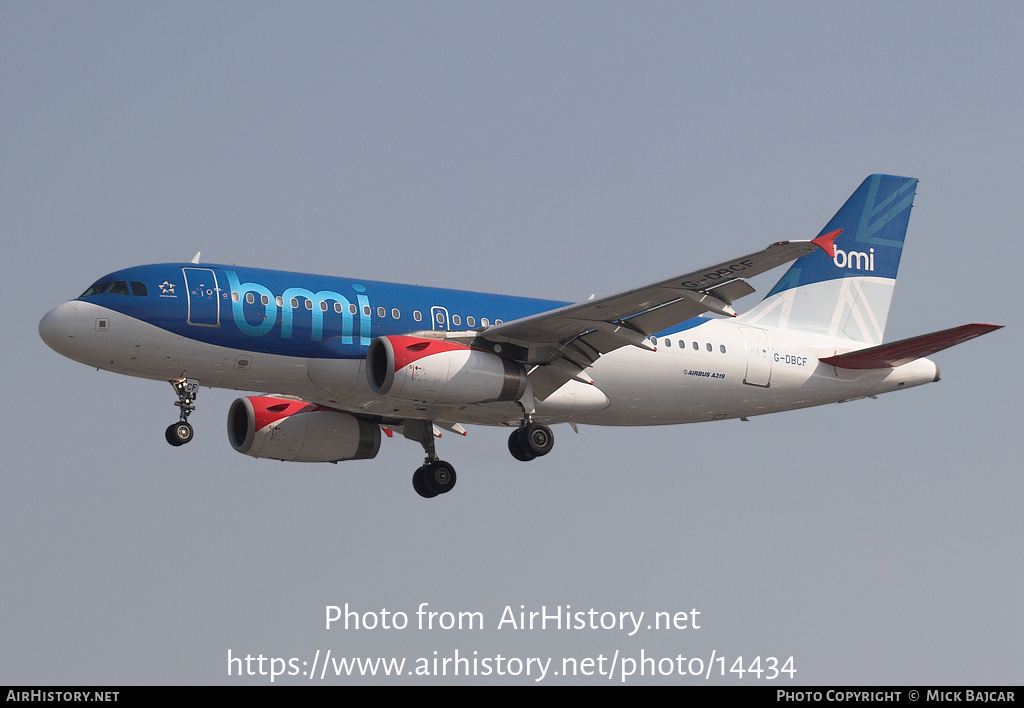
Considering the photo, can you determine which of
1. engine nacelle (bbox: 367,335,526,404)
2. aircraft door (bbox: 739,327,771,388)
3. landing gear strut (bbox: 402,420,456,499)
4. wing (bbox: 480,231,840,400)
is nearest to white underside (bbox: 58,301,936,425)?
aircraft door (bbox: 739,327,771,388)

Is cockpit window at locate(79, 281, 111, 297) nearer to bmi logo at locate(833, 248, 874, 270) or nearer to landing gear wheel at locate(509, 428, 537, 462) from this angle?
landing gear wheel at locate(509, 428, 537, 462)

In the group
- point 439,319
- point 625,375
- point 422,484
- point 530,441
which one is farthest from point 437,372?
point 422,484

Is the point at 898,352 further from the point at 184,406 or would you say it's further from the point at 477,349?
the point at 184,406

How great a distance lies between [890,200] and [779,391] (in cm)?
783

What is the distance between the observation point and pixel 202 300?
29.8m

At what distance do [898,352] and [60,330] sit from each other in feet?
68.2

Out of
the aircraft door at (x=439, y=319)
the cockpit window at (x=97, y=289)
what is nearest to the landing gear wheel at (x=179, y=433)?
the cockpit window at (x=97, y=289)

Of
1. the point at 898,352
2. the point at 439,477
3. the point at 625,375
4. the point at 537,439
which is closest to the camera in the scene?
the point at 537,439

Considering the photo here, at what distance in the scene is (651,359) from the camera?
1326 inches

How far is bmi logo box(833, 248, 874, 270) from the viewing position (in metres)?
38.2

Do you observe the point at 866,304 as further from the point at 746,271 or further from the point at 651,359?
the point at 746,271

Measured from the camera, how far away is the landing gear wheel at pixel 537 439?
3200 cm

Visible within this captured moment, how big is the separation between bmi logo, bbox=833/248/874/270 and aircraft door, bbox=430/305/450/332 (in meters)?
12.5

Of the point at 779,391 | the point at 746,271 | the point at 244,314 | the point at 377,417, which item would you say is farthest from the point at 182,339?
the point at 779,391
